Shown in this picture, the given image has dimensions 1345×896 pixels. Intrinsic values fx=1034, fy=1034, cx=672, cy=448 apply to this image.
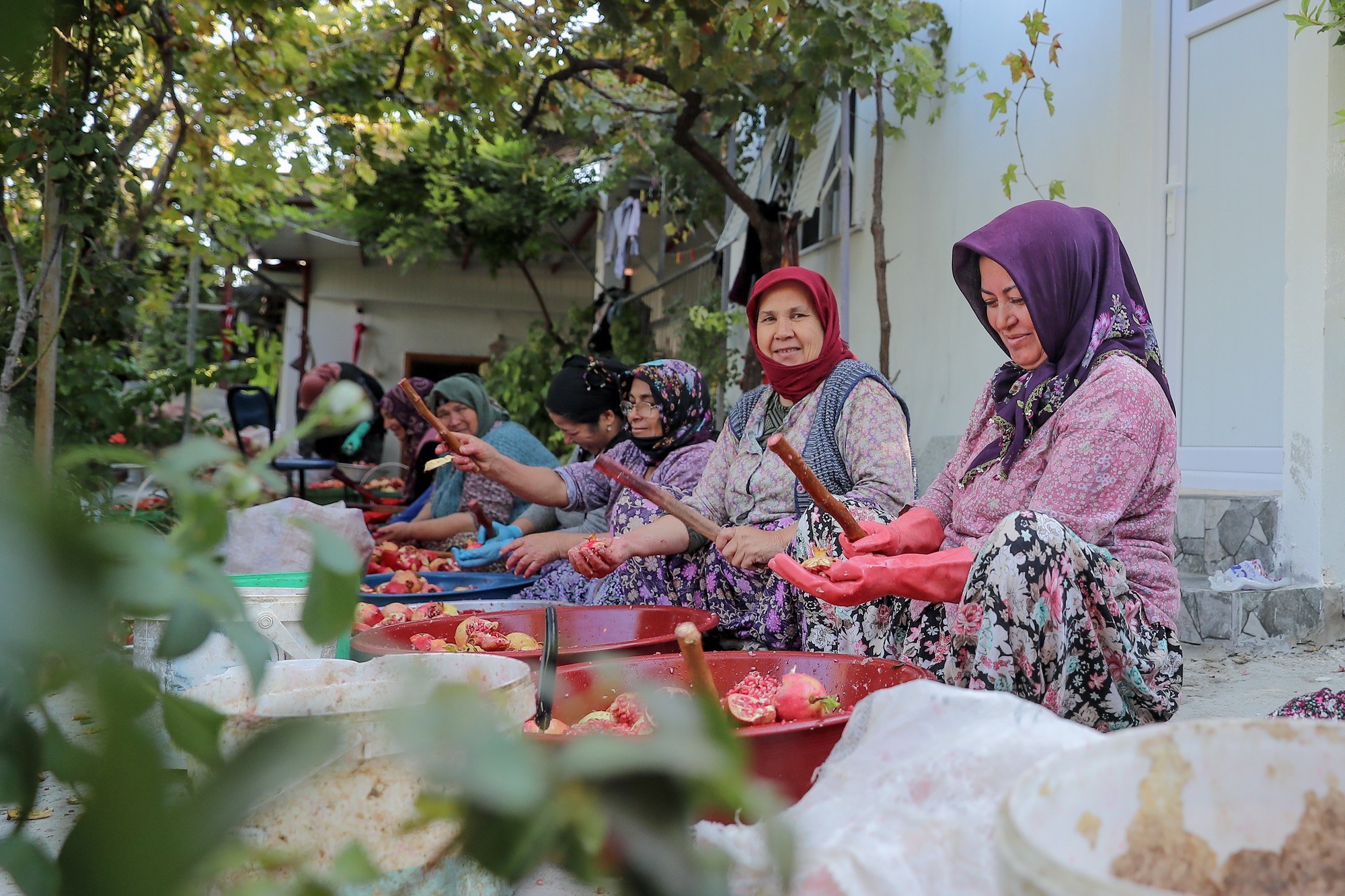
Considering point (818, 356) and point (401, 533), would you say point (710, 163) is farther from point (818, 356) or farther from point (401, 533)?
point (818, 356)

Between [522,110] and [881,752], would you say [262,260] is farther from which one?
[881,752]

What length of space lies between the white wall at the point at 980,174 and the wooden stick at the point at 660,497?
227cm

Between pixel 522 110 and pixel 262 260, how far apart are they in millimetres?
7238

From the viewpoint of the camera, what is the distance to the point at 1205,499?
3.60 metres

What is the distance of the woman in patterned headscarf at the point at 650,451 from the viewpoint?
349 centimetres

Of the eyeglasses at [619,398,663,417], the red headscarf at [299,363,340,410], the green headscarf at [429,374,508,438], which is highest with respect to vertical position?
the red headscarf at [299,363,340,410]

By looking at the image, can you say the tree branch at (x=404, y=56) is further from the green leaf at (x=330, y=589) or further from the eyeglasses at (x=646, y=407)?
the green leaf at (x=330, y=589)

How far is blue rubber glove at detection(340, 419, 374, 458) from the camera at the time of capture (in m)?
8.52

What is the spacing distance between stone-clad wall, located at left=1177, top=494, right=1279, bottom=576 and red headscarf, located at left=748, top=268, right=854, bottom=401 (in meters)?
1.26

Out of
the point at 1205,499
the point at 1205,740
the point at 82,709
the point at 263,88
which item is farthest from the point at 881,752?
the point at 263,88

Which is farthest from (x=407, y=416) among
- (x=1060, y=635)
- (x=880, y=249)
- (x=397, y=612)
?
(x=1060, y=635)

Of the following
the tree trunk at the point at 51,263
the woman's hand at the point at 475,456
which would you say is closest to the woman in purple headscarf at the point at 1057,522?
the woman's hand at the point at 475,456

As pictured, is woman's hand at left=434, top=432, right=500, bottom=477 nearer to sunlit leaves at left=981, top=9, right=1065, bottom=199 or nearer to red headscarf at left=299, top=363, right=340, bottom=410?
sunlit leaves at left=981, top=9, right=1065, bottom=199

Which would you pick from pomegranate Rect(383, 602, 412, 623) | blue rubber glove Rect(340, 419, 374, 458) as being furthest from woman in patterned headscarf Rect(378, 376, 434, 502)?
pomegranate Rect(383, 602, 412, 623)
